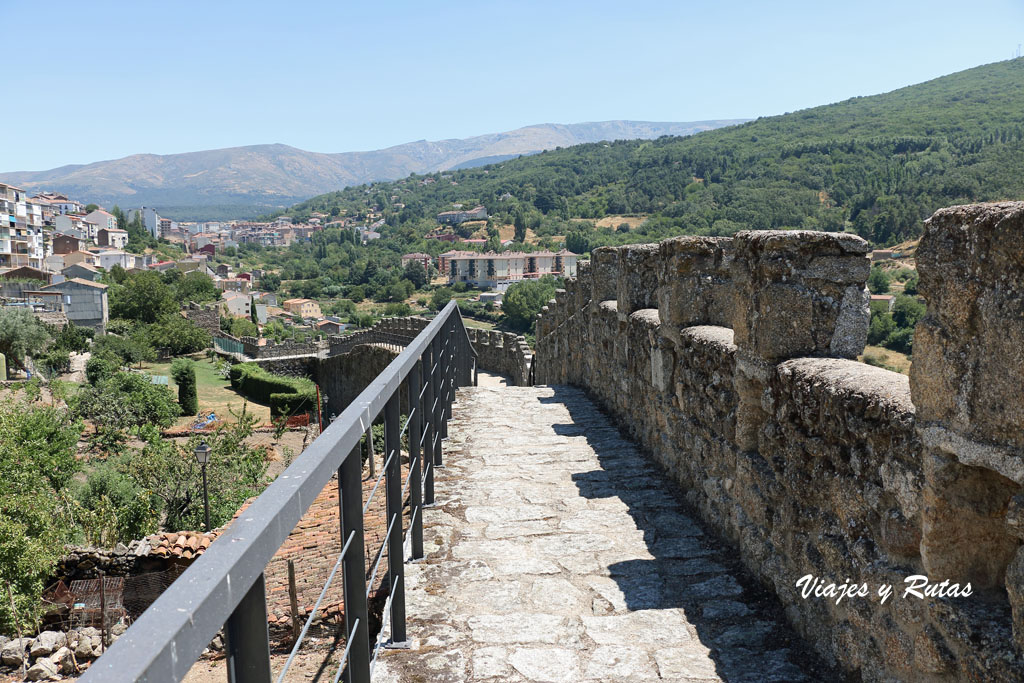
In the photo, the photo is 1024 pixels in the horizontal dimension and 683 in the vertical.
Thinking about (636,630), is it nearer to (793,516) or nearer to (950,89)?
(793,516)

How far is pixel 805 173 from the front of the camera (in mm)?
68250

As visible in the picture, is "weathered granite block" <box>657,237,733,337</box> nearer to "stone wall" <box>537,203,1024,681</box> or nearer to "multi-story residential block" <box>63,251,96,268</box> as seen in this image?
"stone wall" <box>537,203,1024,681</box>

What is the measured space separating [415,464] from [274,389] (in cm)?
3228

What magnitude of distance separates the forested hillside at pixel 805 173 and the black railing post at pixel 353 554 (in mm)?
29775

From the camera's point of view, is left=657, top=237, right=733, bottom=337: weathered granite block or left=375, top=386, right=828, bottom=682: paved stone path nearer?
left=375, top=386, right=828, bottom=682: paved stone path

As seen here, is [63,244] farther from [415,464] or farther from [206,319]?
[415,464]

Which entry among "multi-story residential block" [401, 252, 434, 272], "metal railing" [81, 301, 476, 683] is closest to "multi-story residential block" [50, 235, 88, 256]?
"multi-story residential block" [401, 252, 434, 272]

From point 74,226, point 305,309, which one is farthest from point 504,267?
point 74,226

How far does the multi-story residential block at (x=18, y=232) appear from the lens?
74125 millimetres

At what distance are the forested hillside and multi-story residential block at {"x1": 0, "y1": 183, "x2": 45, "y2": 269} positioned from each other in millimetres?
54348

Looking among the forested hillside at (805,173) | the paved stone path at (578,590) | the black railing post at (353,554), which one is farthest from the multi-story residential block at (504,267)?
the black railing post at (353,554)

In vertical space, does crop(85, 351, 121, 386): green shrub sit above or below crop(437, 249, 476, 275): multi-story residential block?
below

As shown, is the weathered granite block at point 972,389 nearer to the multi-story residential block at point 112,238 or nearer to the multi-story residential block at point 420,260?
the multi-story residential block at point 420,260

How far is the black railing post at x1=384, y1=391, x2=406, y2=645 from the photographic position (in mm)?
2590
